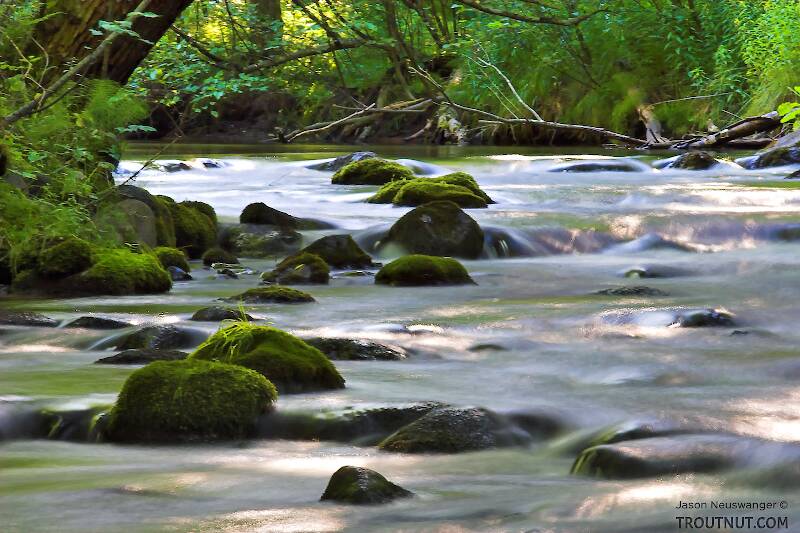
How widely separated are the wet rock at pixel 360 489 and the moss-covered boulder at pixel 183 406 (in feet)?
3.24

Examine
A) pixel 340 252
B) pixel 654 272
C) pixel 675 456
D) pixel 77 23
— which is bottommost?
pixel 654 272

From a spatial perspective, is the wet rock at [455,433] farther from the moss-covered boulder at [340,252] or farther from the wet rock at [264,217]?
the wet rock at [264,217]

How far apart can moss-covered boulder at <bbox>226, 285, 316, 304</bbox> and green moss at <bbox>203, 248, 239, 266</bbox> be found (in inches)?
77.2

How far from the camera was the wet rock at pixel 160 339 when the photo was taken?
6.24m

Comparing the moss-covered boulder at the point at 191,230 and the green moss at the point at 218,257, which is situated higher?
the moss-covered boulder at the point at 191,230

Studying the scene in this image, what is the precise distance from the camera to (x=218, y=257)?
10055mm

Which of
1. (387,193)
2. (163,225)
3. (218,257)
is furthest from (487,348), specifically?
(387,193)

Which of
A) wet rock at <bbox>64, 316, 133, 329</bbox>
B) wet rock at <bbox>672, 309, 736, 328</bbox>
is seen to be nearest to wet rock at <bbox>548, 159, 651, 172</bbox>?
wet rock at <bbox>672, 309, 736, 328</bbox>

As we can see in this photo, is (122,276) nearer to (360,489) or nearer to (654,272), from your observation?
(654,272)

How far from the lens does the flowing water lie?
3.65 m

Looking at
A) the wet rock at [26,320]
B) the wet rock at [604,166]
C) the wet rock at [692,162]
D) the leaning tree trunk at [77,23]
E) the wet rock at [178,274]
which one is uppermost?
the leaning tree trunk at [77,23]

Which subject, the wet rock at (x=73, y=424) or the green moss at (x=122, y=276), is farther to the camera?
the green moss at (x=122, y=276)

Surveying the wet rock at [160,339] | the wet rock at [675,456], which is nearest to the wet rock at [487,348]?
the wet rock at [160,339]

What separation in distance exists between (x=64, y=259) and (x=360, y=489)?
523 cm
